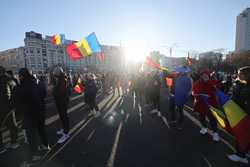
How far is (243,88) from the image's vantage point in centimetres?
326

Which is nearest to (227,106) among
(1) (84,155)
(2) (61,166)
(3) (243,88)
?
(3) (243,88)

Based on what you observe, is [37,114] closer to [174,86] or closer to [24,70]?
[24,70]

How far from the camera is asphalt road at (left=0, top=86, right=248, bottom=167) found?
3541 millimetres

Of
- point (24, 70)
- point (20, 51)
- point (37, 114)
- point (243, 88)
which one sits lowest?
point (37, 114)

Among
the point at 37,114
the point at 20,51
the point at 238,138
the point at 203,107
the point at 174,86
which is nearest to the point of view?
the point at 238,138

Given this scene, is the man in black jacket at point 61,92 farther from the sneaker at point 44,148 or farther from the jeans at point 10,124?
the jeans at point 10,124

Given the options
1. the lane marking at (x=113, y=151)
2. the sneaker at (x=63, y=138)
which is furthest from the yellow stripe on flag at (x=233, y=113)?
the sneaker at (x=63, y=138)

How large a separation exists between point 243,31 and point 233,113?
133636mm

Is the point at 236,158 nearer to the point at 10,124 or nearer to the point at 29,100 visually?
the point at 29,100

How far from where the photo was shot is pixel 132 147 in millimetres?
4199

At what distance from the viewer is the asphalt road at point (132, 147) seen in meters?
3.54

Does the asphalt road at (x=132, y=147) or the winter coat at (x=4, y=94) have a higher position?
the winter coat at (x=4, y=94)

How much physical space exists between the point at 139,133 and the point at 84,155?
1784 mm

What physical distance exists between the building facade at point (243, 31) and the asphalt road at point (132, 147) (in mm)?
124781
